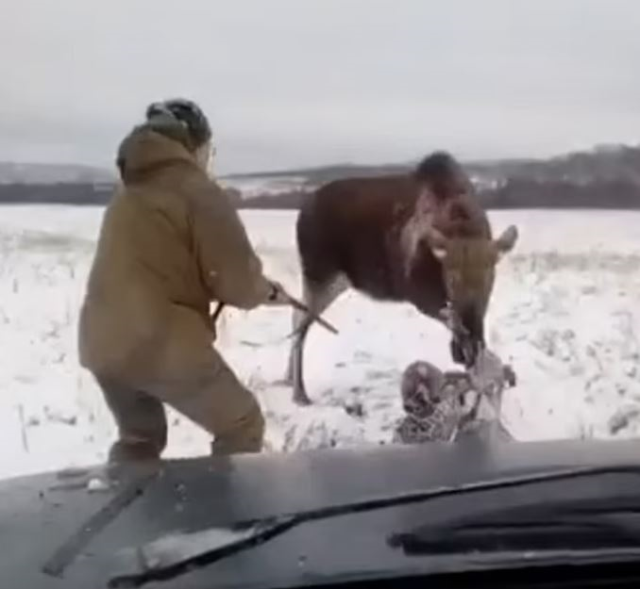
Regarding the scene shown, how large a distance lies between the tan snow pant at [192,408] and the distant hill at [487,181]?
626 mm

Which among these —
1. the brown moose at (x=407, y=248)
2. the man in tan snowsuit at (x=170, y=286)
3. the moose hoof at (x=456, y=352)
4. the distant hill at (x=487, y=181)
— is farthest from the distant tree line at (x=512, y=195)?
the man in tan snowsuit at (x=170, y=286)

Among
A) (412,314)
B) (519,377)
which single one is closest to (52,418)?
(412,314)

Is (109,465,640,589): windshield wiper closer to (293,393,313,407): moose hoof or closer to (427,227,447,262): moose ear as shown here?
(427,227,447,262): moose ear

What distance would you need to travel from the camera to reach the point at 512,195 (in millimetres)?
4504

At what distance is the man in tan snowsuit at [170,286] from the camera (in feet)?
10.2

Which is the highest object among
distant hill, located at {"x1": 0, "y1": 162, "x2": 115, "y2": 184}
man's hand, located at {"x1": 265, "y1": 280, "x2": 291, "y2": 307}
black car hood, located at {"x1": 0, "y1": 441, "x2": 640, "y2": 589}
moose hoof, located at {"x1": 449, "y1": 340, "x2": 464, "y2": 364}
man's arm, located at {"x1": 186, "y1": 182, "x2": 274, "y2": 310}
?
distant hill, located at {"x1": 0, "y1": 162, "x2": 115, "y2": 184}

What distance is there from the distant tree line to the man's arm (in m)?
0.75

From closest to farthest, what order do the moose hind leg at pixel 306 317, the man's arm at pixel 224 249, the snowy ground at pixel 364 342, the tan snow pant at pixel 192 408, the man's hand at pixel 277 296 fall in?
the man's arm at pixel 224 249 → the tan snow pant at pixel 192 408 → the man's hand at pixel 277 296 → the snowy ground at pixel 364 342 → the moose hind leg at pixel 306 317

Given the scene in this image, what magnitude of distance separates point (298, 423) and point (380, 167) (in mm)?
837

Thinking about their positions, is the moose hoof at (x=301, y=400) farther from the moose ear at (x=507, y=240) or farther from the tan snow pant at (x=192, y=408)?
the tan snow pant at (x=192, y=408)

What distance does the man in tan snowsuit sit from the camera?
10.2ft

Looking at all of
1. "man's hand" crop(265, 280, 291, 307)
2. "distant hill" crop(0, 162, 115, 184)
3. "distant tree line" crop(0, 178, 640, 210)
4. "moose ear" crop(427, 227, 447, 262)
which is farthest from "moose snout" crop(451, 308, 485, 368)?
"distant hill" crop(0, 162, 115, 184)

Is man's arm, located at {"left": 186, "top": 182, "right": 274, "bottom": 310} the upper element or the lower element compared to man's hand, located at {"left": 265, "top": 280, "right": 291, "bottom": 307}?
upper

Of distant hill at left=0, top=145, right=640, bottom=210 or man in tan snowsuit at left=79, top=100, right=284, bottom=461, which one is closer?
man in tan snowsuit at left=79, top=100, right=284, bottom=461
